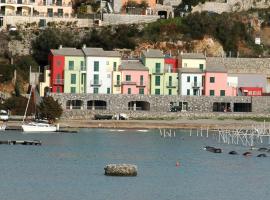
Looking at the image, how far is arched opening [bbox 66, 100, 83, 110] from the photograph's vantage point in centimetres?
11169

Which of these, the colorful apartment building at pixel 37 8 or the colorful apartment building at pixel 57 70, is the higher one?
the colorful apartment building at pixel 37 8

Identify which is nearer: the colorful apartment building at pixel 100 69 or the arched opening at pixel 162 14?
the colorful apartment building at pixel 100 69

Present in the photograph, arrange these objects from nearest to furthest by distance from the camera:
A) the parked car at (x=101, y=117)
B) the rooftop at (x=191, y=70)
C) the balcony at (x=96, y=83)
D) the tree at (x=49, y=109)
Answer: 1. the tree at (x=49, y=109)
2. the parked car at (x=101, y=117)
3. the balcony at (x=96, y=83)
4. the rooftop at (x=191, y=70)

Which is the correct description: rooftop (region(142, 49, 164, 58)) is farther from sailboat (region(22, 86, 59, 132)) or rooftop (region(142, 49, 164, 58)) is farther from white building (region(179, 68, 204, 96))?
sailboat (region(22, 86, 59, 132))

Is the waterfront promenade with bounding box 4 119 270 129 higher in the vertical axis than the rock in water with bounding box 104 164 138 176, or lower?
higher

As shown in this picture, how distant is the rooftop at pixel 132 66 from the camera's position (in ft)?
381

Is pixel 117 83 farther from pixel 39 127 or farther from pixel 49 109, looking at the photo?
pixel 39 127

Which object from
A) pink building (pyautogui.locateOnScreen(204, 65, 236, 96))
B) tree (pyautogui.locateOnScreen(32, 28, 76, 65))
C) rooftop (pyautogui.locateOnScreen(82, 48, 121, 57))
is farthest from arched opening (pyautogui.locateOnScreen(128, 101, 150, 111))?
tree (pyautogui.locateOnScreen(32, 28, 76, 65))

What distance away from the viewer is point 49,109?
106 m

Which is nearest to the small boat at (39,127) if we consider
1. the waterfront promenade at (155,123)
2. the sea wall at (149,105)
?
the waterfront promenade at (155,123)

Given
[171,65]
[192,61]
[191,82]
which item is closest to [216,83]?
[191,82]

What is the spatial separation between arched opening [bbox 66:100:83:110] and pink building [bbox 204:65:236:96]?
39.4ft

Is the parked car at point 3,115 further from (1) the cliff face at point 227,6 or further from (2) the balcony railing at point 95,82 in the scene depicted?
(1) the cliff face at point 227,6

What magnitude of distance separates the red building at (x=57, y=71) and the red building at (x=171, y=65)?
9722 mm
